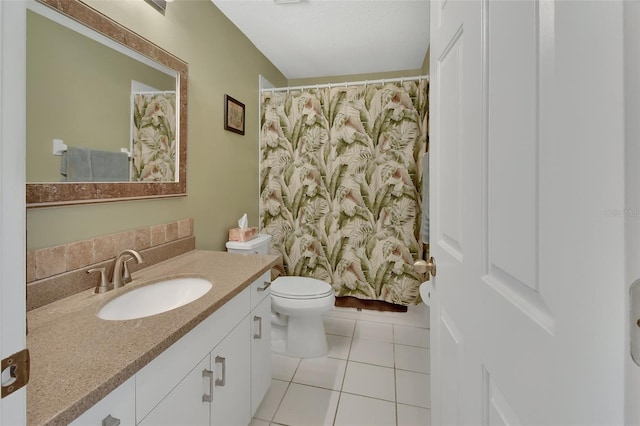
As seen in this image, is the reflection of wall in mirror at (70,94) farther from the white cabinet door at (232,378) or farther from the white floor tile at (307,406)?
the white floor tile at (307,406)

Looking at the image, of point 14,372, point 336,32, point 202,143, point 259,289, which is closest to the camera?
point 14,372

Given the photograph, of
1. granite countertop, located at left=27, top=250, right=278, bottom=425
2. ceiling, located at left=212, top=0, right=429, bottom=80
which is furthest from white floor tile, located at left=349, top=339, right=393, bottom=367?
ceiling, located at left=212, top=0, right=429, bottom=80

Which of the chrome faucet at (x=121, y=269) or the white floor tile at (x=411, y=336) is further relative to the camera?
the white floor tile at (x=411, y=336)

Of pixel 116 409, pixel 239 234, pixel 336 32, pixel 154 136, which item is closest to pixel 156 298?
pixel 116 409

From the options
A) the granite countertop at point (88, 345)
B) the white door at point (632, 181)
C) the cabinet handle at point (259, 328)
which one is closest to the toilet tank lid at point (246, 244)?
the cabinet handle at point (259, 328)

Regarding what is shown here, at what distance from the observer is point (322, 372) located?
6.38 ft

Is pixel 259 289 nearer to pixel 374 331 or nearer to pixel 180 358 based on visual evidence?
pixel 180 358

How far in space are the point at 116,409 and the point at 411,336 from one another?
2.15m

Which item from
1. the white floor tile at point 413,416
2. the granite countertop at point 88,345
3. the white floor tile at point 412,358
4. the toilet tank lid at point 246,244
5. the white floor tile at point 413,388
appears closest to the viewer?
the granite countertop at point 88,345

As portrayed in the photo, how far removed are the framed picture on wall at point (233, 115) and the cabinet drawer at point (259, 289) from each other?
121cm

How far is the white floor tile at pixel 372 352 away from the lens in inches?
81.4

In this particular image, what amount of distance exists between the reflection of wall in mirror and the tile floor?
1529 millimetres

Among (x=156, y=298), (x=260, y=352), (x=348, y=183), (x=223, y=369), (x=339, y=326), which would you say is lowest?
(x=339, y=326)

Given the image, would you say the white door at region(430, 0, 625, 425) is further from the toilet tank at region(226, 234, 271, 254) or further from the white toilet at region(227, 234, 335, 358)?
the toilet tank at region(226, 234, 271, 254)
